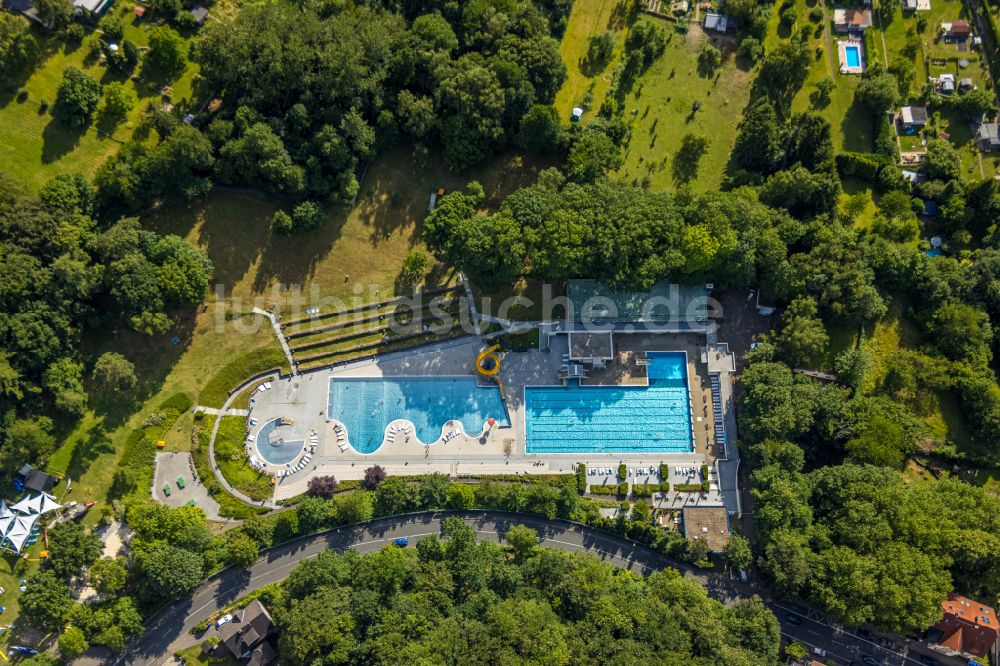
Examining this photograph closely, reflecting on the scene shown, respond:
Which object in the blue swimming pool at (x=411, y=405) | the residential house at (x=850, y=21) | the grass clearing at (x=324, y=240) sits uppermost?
the residential house at (x=850, y=21)

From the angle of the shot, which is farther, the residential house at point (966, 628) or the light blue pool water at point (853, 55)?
the light blue pool water at point (853, 55)

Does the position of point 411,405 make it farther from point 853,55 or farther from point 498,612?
point 853,55

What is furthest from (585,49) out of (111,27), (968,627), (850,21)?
(968,627)

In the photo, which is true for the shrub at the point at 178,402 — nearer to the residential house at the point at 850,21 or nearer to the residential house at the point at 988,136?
the residential house at the point at 850,21

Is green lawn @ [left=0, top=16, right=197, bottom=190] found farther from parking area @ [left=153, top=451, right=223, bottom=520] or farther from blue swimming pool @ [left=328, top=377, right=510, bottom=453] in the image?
blue swimming pool @ [left=328, top=377, right=510, bottom=453]

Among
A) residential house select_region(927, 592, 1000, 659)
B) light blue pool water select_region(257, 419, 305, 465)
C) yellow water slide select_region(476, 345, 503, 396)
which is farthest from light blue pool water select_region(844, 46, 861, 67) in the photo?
light blue pool water select_region(257, 419, 305, 465)

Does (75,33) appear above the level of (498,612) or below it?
above

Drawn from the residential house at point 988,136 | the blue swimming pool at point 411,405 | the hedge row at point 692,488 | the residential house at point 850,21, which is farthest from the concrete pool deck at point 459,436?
the residential house at point 850,21
